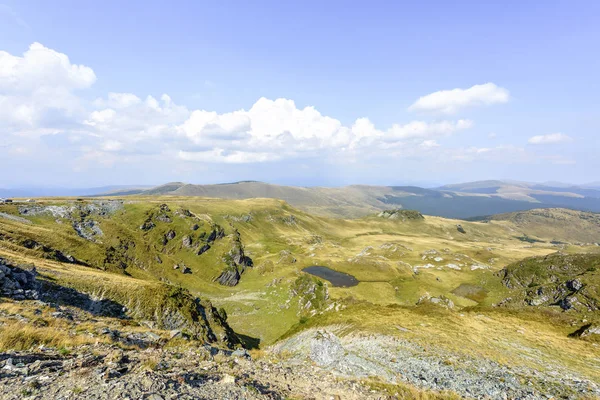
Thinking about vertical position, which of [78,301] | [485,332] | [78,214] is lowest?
[485,332]

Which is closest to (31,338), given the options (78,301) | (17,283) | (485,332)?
(17,283)

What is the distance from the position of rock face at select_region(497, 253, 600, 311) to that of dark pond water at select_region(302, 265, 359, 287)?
6207 centimetres

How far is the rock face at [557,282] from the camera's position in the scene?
67.8 meters

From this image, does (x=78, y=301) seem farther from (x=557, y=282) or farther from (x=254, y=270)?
(x=557, y=282)

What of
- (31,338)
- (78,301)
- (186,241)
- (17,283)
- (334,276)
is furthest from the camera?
(334,276)

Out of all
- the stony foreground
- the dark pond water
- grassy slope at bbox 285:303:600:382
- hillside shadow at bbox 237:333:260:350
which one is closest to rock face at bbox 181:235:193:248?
the dark pond water

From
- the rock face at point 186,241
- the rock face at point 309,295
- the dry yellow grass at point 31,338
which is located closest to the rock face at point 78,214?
the rock face at point 186,241

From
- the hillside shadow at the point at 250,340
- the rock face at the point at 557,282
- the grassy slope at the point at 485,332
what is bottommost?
the hillside shadow at the point at 250,340

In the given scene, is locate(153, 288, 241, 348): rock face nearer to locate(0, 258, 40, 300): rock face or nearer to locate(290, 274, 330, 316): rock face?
locate(0, 258, 40, 300): rock face

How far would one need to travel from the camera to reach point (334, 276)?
455 ft

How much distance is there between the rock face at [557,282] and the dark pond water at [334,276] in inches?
2444

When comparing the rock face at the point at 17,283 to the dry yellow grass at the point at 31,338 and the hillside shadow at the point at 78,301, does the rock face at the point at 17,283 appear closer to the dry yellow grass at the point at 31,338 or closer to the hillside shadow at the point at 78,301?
the hillside shadow at the point at 78,301

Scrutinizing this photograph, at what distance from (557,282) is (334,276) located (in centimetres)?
8653

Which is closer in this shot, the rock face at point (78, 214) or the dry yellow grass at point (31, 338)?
the dry yellow grass at point (31, 338)
